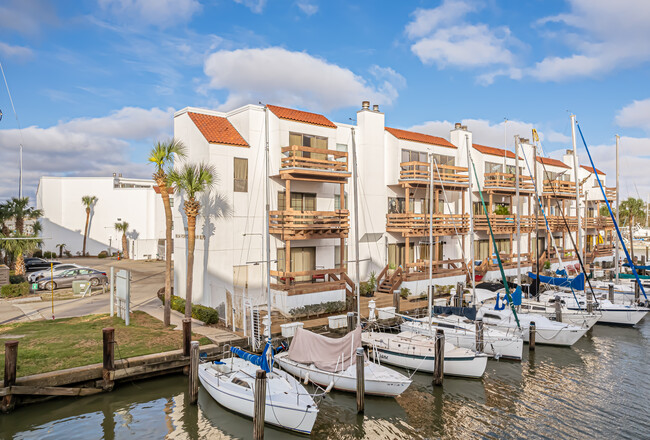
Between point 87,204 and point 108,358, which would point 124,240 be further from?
point 108,358

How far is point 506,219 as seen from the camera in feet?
139

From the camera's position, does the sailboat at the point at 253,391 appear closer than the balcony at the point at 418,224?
Yes

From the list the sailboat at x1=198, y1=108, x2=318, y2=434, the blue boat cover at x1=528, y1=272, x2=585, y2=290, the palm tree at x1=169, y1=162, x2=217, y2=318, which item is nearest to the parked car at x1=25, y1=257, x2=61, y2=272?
the palm tree at x1=169, y1=162, x2=217, y2=318

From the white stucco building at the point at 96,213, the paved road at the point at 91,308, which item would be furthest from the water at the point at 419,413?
the white stucco building at the point at 96,213

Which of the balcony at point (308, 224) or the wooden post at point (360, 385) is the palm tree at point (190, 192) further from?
the wooden post at point (360, 385)

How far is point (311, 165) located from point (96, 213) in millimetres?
49817

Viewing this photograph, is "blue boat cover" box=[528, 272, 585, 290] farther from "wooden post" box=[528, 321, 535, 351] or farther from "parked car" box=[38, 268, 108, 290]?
"parked car" box=[38, 268, 108, 290]

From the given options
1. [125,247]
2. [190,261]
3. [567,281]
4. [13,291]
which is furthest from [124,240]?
[567,281]

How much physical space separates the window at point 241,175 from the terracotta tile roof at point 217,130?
1118 millimetres

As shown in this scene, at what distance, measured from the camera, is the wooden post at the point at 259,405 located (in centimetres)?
1345

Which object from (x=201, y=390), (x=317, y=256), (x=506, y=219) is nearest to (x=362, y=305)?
(x=317, y=256)

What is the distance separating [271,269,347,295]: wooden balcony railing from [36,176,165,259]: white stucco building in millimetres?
40019

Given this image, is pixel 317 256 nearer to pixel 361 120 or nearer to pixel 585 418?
pixel 361 120

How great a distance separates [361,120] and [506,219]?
19.6 meters
